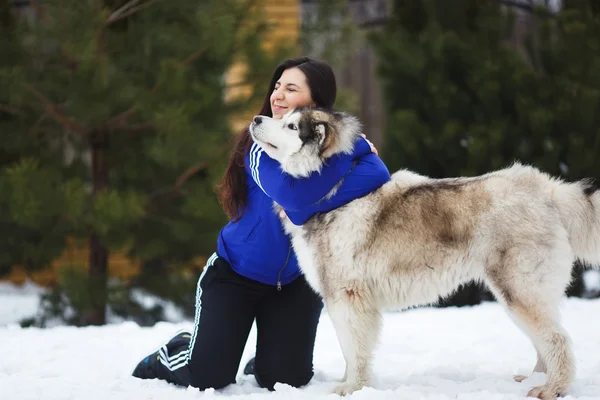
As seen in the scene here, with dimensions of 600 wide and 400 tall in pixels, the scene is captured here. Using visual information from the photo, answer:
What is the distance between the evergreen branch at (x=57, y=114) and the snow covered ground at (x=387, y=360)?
193 cm

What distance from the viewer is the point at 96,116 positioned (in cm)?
565

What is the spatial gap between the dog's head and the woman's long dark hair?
0.37 meters

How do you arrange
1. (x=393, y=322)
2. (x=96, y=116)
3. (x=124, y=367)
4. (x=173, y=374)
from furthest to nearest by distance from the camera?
(x=96, y=116), (x=393, y=322), (x=124, y=367), (x=173, y=374)

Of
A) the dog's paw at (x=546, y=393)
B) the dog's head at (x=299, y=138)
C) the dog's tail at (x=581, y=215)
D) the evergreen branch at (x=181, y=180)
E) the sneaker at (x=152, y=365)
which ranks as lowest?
the sneaker at (x=152, y=365)

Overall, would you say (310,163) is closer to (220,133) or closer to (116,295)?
(220,133)

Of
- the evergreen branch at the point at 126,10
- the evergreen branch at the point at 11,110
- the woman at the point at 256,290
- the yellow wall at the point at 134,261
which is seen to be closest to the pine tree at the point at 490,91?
the yellow wall at the point at 134,261

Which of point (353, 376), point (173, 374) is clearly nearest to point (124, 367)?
point (173, 374)

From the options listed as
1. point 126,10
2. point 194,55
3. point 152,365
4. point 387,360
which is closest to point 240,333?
point 152,365

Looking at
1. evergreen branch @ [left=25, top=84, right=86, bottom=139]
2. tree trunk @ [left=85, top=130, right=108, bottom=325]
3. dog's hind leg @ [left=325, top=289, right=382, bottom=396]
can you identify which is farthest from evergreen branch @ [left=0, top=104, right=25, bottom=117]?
dog's hind leg @ [left=325, top=289, right=382, bottom=396]

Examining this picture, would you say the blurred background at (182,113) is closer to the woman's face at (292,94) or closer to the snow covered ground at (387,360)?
the snow covered ground at (387,360)

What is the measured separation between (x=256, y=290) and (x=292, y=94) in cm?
104

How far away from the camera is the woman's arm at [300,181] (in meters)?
3.07

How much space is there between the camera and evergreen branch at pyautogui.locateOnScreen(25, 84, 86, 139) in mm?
5586

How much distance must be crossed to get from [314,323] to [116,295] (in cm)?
287
